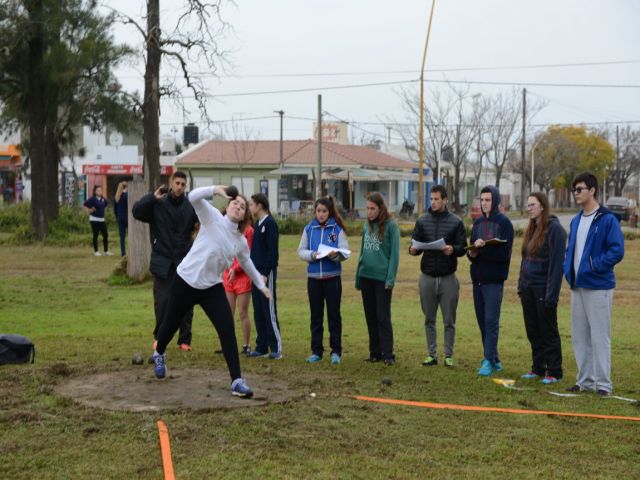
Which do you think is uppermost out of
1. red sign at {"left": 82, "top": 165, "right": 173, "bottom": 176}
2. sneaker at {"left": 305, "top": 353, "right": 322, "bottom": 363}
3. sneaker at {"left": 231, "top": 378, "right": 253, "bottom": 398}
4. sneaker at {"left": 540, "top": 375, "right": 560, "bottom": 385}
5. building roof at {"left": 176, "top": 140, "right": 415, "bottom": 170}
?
building roof at {"left": 176, "top": 140, "right": 415, "bottom": 170}

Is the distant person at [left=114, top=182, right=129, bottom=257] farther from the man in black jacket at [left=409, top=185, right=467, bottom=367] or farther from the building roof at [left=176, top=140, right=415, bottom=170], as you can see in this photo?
the building roof at [left=176, top=140, right=415, bottom=170]

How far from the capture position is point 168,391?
846 centimetres

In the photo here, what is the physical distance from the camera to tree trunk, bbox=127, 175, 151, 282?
19.6 metres

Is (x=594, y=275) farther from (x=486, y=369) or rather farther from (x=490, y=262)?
(x=486, y=369)

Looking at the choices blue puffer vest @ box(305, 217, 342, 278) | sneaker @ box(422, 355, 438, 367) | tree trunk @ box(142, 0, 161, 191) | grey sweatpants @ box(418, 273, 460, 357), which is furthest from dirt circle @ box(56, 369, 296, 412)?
tree trunk @ box(142, 0, 161, 191)

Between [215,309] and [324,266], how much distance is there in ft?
7.86

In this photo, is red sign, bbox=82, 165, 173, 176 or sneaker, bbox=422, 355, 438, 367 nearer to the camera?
sneaker, bbox=422, 355, 438, 367

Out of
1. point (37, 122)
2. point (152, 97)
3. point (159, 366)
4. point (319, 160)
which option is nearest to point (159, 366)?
point (159, 366)

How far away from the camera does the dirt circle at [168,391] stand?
7.91 meters

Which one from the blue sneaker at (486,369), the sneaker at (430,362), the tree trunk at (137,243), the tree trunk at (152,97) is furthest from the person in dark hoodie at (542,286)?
the tree trunk at (152,97)

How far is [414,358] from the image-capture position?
11.2 m

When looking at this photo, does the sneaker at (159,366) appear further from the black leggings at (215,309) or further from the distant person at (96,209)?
the distant person at (96,209)

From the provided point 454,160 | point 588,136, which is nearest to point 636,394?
point 454,160

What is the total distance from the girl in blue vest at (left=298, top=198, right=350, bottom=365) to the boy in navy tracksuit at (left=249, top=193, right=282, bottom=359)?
0.39 m
